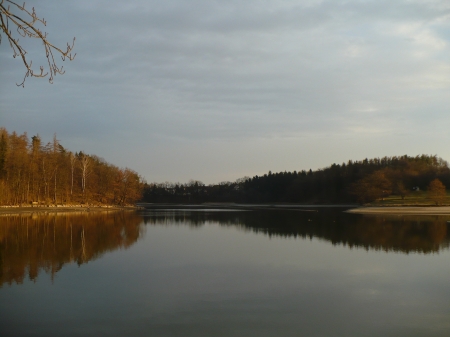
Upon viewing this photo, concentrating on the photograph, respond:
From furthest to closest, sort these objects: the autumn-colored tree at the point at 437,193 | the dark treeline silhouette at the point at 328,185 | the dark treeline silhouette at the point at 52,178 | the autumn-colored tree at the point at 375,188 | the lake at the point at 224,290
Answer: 1. the dark treeline silhouette at the point at 328,185
2. the autumn-colored tree at the point at 375,188
3. the autumn-colored tree at the point at 437,193
4. the dark treeline silhouette at the point at 52,178
5. the lake at the point at 224,290

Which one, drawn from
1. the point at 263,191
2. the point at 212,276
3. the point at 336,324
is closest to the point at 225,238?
the point at 212,276

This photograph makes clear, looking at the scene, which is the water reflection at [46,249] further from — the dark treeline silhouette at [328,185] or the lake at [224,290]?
the dark treeline silhouette at [328,185]

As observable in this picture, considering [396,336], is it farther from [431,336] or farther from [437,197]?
[437,197]

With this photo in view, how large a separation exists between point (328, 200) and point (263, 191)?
93.0ft

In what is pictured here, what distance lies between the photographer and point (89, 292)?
973 cm

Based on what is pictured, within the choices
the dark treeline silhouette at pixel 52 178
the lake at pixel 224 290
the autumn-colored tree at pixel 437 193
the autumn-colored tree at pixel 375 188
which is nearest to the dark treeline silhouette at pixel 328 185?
the autumn-colored tree at pixel 375 188

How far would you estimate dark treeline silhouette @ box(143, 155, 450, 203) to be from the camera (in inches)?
2889

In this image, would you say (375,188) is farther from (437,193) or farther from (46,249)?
(46,249)

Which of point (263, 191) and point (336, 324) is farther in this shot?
point (263, 191)

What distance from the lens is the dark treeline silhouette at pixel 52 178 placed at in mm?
51375

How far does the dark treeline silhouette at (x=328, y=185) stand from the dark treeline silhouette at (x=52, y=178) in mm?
43295

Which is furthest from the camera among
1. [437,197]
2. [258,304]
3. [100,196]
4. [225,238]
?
[100,196]

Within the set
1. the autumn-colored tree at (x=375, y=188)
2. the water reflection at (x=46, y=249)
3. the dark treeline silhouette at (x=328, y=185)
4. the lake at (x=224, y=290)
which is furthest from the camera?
the dark treeline silhouette at (x=328, y=185)

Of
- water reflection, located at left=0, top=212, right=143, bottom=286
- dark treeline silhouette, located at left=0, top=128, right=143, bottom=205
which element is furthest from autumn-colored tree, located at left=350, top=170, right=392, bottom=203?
water reflection, located at left=0, top=212, right=143, bottom=286
